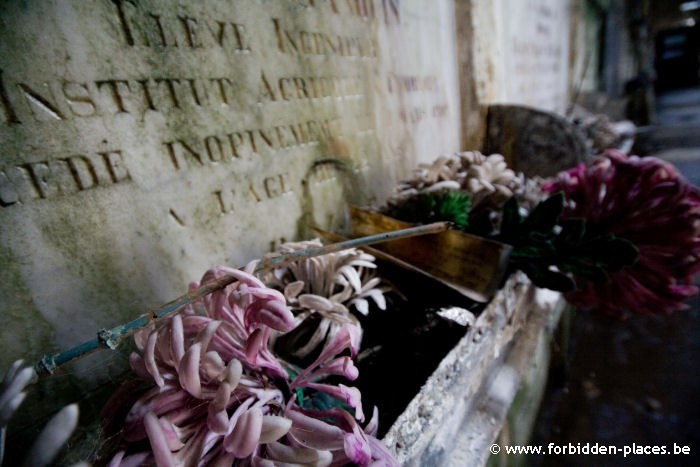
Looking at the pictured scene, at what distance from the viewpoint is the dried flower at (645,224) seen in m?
1.22

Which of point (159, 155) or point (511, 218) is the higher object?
point (159, 155)

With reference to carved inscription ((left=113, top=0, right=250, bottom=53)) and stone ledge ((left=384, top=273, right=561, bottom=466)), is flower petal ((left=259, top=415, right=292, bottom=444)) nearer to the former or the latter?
stone ledge ((left=384, top=273, right=561, bottom=466))

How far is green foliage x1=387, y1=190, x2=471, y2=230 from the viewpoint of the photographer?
1228 millimetres

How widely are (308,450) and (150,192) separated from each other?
84cm

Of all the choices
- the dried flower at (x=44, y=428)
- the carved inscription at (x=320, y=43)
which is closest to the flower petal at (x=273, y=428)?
the dried flower at (x=44, y=428)

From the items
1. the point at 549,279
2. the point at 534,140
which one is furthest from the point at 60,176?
the point at 534,140

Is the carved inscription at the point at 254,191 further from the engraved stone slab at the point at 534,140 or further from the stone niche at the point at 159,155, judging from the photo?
the engraved stone slab at the point at 534,140

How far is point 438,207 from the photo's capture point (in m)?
1.27

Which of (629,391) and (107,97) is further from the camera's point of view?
(629,391)

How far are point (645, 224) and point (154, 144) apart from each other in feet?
5.55

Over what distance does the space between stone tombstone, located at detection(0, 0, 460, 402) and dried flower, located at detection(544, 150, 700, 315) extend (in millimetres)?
1063

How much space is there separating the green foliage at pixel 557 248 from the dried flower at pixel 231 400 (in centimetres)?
88

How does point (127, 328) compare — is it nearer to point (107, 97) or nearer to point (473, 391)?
point (107, 97)

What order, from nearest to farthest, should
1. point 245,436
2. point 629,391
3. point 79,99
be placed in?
1. point 245,436
2. point 79,99
3. point 629,391
